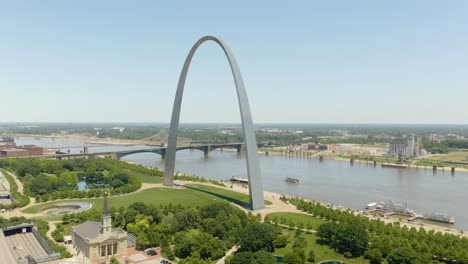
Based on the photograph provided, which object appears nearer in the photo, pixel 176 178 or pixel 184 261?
pixel 184 261

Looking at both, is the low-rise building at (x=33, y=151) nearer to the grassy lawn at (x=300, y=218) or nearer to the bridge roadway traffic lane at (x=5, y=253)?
the bridge roadway traffic lane at (x=5, y=253)

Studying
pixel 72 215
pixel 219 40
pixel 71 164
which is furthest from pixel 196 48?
pixel 71 164

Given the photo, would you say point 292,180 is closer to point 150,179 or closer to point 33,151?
point 150,179

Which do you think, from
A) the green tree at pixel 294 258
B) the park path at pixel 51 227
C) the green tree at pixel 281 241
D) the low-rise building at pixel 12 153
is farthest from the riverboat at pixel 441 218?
the low-rise building at pixel 12 153

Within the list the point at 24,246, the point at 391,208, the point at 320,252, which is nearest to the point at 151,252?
the point at 24,246

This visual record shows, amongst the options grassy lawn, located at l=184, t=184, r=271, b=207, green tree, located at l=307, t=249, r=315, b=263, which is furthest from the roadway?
grassy lawn, located at l=184, t=184, r=271, b=207

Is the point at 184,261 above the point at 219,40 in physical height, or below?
below

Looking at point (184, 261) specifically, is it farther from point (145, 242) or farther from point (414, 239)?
point (414, 239)
